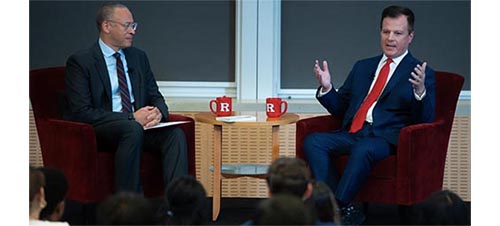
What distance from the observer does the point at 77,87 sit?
5.32 meters

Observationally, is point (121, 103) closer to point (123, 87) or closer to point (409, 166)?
point (123, 87)

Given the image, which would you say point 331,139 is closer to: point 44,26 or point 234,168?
point 234,168

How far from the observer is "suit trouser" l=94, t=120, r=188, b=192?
5.23 meters

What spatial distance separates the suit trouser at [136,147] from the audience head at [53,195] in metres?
1.09

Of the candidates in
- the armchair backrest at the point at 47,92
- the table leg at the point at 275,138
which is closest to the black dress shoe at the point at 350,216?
the table leg at the point at 275,138

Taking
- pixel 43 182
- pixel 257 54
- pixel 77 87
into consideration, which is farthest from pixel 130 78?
pixel 43 182

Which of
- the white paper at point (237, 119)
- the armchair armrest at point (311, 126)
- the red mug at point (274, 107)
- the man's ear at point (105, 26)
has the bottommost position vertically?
the armchair armrest at point (311, 126)

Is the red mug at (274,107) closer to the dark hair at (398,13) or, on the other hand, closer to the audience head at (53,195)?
the dark hair at (398,13)

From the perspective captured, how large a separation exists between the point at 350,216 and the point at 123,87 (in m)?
1.39

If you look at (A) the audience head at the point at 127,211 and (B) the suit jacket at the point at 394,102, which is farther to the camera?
(B) the suit jacket at the point at 394,102

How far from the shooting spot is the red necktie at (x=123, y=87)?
546 cm

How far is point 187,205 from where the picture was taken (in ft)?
12.8

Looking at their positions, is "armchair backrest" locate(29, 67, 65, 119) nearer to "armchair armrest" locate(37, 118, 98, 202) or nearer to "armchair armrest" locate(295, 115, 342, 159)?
"armchair armrest" locate(37, 118, 98, 202)

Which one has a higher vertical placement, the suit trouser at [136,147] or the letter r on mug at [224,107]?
the letter r on mug at [224,107]
